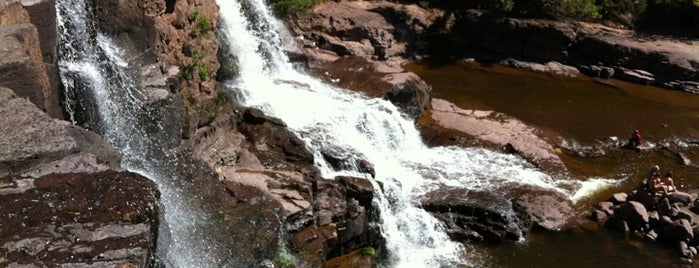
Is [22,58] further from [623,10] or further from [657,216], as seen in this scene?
[623,10]

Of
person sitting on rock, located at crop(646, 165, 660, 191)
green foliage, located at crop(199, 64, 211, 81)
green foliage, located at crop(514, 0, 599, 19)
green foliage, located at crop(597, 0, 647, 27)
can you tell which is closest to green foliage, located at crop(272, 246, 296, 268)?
green foliage, located at crop(199, 64, 211, 81)

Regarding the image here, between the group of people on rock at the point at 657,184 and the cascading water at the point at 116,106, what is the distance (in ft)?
31.6

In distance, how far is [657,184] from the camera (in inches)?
567

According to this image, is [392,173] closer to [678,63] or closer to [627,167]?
[627,167]

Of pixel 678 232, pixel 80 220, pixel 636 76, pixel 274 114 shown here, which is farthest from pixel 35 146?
pixel 636 76

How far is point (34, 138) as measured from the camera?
684 centimetres

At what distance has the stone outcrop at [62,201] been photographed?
5684 mm

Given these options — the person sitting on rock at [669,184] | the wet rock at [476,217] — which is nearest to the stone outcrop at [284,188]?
the wet rock at [476,217]

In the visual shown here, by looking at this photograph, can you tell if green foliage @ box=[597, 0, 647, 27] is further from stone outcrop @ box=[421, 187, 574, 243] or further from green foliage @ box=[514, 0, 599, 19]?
stone outcrop @ box=[421, 187, 574, 243]

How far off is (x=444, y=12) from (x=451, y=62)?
8.43 feet

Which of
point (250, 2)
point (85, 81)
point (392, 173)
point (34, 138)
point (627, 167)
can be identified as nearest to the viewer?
point (34, 138)

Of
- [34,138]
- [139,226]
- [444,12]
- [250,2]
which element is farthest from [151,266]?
[444,12]

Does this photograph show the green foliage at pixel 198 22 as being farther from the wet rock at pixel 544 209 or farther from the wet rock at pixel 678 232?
the wet rock at pixel 678 232

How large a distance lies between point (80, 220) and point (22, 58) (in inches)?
115
